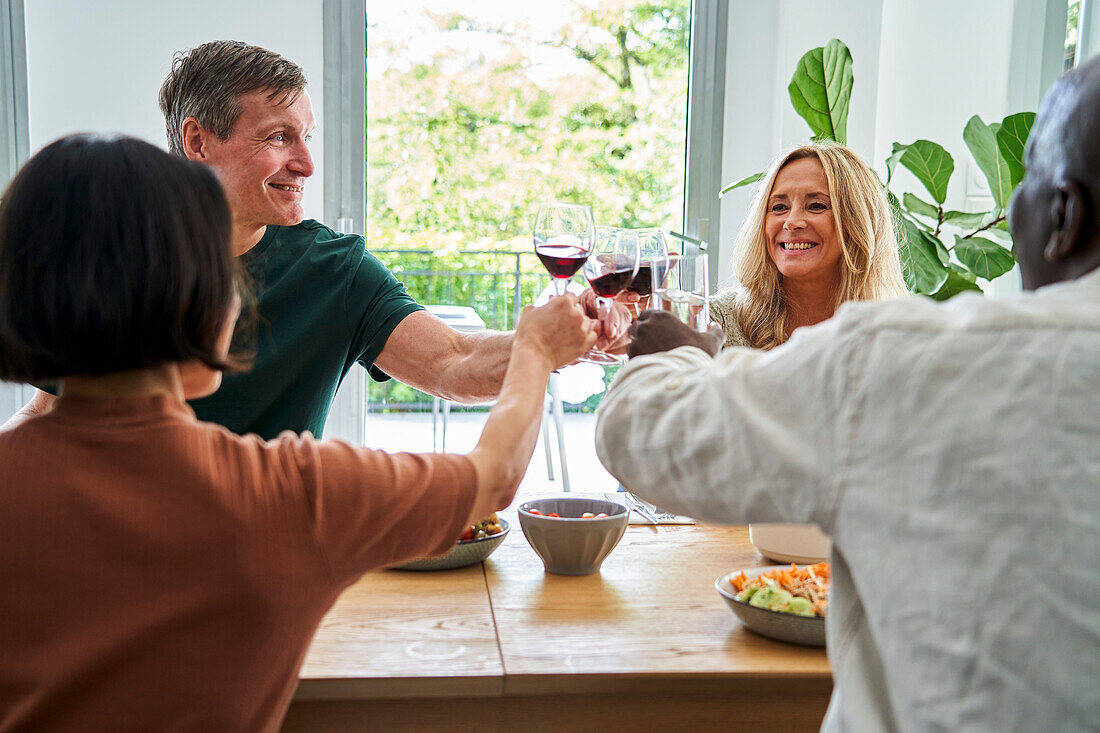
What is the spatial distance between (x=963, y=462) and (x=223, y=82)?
1646 mm

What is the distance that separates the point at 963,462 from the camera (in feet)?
2.63

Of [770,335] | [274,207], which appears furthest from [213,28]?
[770,335]

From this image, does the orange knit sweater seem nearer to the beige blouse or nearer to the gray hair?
the gray hair

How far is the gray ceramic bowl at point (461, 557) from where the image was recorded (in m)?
1.56

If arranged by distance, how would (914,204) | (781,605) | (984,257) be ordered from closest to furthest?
(781,605) → (984,257) → (914,204)

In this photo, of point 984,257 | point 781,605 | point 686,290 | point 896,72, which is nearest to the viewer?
point 781,605

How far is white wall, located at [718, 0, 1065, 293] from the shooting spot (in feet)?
12.8

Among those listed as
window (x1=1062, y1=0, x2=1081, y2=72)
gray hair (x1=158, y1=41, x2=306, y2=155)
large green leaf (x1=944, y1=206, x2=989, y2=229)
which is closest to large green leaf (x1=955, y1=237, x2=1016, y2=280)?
large green leaf (x1=944, y1=206, x2=989, y2=229)

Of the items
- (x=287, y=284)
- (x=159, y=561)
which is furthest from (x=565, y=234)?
(x=159, y=561)

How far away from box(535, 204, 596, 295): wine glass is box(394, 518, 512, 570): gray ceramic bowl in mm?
→ 421

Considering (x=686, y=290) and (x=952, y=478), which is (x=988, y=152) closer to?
(x=686, y=290)

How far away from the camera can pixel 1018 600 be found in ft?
2.62

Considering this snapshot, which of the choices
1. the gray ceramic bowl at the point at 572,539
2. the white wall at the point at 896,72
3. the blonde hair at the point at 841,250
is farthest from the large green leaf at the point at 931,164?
the gray ceramic bowl at the point at 572,539

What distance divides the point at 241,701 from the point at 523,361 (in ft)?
1.87
